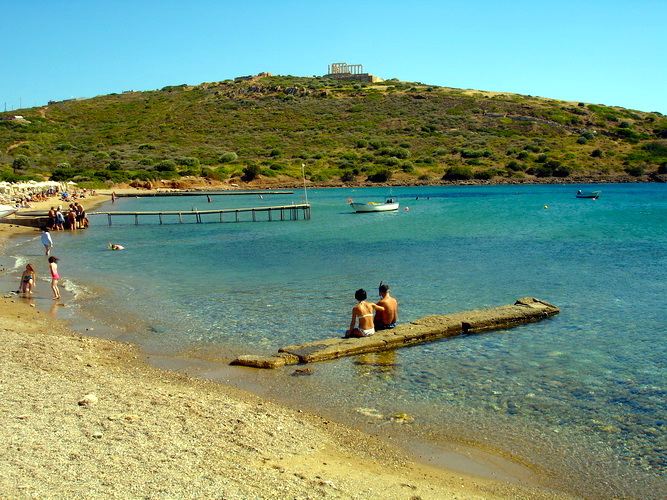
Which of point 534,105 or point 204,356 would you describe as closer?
point 204,356

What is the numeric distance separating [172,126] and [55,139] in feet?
65.0

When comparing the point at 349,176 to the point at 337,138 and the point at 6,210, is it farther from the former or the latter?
the point at 6,210

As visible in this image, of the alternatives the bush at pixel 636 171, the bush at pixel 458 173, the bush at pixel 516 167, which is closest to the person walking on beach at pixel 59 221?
the bush at pixel 458 173

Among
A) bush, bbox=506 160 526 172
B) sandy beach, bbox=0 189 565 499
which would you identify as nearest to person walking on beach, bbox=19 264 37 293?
sandy beach, bbox=0 189 565 499

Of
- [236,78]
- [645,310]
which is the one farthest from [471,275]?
[236,78]

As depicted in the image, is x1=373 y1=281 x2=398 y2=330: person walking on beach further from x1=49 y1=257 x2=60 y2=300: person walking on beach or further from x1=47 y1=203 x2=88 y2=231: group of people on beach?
x1=47 y1=203 x2=88 y2=231: group of people on beach

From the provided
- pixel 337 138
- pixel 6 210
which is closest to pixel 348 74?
pixel 337 138

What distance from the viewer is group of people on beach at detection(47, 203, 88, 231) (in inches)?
1484

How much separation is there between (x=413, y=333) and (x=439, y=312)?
3.22 m

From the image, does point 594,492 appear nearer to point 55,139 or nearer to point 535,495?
point 535,495

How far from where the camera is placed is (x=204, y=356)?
36.6 ft

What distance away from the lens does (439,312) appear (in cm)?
1490

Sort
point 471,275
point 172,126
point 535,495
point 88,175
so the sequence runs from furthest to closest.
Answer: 1. point 172,126
2. point 88,175
3. point 471,275
4. point 535,495

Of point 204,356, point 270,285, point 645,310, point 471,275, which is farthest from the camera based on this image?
point 471,275
